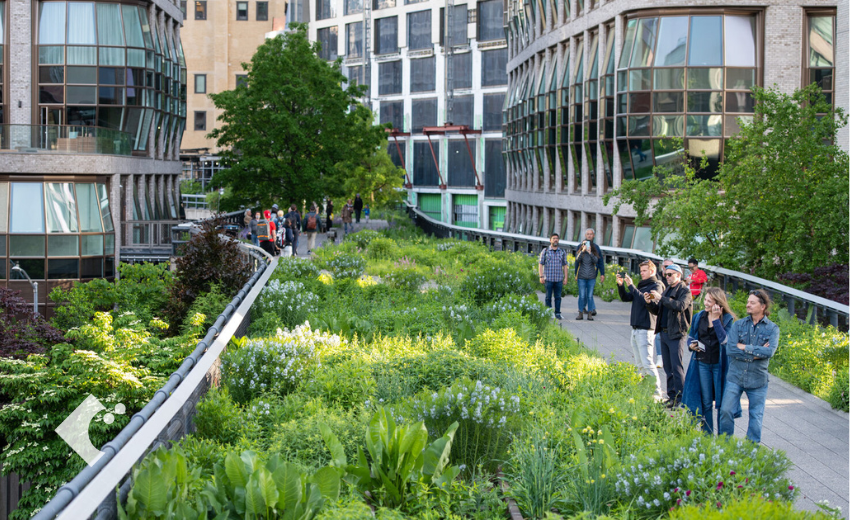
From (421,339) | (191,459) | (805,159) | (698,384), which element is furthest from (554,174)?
(191,459)

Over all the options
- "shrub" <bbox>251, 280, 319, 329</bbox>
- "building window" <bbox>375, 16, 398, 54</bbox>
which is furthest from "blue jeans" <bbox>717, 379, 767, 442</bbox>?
"building window" <bbox>375, 16, 398, 54</bbox>

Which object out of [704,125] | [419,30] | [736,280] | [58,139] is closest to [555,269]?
[736,280]

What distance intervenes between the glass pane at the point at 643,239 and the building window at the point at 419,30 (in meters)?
52.9

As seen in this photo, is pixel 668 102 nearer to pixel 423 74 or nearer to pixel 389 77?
pixel 423 74

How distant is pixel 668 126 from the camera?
1334 inches

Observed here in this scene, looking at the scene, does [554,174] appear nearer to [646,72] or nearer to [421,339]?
[646,72]

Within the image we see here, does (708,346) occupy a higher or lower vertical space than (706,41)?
lower

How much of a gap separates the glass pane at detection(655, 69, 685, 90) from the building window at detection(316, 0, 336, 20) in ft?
205

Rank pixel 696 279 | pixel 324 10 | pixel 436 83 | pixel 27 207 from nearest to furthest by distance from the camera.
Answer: pixel 696 279 < pixel 27 207 < pixel 436 83 < pixel 324 10

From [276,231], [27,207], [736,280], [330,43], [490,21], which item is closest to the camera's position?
[736,280]

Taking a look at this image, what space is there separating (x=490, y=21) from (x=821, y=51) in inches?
1954

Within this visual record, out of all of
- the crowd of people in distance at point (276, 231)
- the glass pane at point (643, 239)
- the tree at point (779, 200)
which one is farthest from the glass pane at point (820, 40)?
the crowd of people in distance at point (276, 231)

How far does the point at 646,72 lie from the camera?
34.2m

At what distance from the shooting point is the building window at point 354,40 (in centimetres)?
8962
